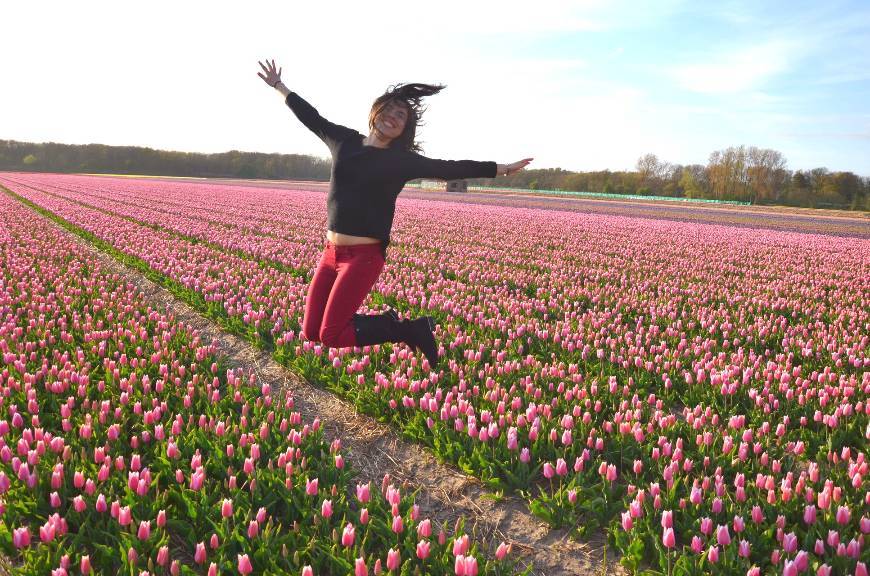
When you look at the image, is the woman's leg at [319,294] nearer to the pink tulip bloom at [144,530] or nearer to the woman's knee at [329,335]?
the woman's knee at [329,335]

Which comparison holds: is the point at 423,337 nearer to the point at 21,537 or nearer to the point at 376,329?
the point at 376,329

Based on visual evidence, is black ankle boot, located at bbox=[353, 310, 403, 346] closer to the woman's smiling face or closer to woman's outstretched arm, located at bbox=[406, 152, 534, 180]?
woman's outstretched arm, located at bbox=[406, 152, 534, 180]

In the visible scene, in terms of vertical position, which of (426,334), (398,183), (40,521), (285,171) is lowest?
(40,521)

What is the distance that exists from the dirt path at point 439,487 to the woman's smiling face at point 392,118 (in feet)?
8.40

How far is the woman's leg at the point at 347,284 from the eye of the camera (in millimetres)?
4949

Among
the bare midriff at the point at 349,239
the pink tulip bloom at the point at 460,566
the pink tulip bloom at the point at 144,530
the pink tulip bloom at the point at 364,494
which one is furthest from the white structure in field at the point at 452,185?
the pink tulip bloom at the point at 144,530

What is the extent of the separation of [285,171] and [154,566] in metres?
141

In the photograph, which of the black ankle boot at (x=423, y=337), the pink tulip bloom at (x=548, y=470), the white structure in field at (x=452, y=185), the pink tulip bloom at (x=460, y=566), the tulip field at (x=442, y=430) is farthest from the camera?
the black ankle boot at (x=423, y=337)

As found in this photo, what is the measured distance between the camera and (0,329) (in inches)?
247

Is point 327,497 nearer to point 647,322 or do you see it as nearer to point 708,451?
point 708,451

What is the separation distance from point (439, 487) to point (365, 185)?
2500 millimetres

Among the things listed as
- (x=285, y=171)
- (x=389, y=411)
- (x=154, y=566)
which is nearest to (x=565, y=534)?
(x=389, y=411)

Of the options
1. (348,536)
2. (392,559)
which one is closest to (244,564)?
(348,536)

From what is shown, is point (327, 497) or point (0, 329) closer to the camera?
point (327, 497)
